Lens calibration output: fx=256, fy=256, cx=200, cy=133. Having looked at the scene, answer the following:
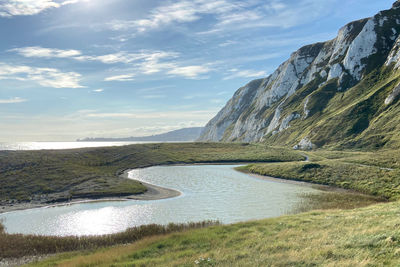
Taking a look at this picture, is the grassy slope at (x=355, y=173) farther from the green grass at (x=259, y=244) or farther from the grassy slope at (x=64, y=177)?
the grassy slope at (x=64, y=177)

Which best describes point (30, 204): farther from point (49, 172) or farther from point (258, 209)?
point (258, 209)

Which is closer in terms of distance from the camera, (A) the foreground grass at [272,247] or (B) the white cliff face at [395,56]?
(A) the foreground grass at [272,247]

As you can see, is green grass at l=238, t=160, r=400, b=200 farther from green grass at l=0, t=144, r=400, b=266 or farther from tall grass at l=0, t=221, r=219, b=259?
tall grass at l=0, t=221, r=219, b=259

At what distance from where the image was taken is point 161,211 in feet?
140

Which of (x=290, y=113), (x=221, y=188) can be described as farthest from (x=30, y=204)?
(x=290, y=113)

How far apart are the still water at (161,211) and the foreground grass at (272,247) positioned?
1183cm

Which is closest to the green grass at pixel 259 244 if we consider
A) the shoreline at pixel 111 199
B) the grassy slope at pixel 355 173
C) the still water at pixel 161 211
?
the still water at pixel 161 211

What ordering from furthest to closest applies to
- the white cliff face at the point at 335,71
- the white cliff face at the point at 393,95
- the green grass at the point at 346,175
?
the white cliff face at the point at 335,71, the white cliff face at the point at 393,95, the green grass at the point at 346,175

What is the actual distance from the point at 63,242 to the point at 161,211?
1720 centimetres

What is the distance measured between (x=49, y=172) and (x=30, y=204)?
2364 centimetres

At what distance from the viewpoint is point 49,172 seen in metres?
71.2

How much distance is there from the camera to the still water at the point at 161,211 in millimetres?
36156

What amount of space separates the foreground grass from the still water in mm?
11832

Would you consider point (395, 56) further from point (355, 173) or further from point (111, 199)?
point (111, 199)
